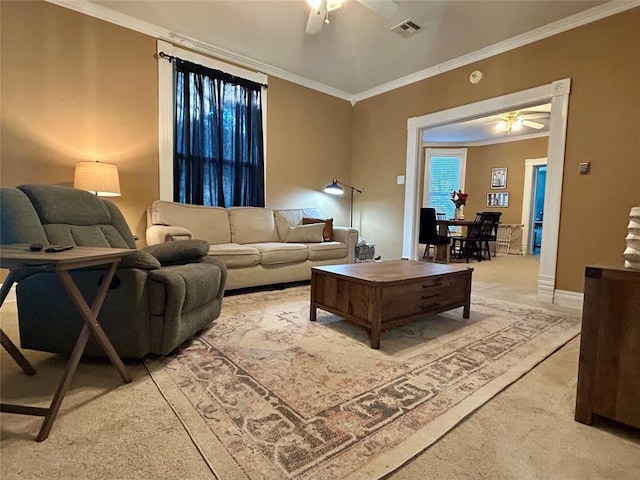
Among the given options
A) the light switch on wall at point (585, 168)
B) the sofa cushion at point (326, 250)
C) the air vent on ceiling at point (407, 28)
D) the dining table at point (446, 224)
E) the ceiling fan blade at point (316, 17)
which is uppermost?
the air vent on ceiling at point (407, 28)

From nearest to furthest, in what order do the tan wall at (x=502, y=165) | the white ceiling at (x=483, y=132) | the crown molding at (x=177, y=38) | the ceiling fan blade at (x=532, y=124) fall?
1. the crown molding at (x=177, y=38)
2. the ceiling fan blade at (x=532, y=124)
3. the white ceiling at (x=483, y=132)
4. the tan wall at (x=502, y=165)

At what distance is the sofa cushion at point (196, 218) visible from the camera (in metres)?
3.28

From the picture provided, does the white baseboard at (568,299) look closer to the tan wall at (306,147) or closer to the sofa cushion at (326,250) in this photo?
the sofa cushion at (326,250)

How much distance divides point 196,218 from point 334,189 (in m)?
2.16

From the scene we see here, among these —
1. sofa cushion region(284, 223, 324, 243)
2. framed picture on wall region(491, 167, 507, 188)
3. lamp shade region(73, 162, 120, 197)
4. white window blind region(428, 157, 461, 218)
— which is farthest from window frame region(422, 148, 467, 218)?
lamp shade region(73, 162, 120, 197)

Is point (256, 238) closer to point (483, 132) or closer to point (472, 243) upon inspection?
point (472, 243)

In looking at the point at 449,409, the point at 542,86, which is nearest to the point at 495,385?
the point at 449,409

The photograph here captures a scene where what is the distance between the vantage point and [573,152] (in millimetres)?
3102

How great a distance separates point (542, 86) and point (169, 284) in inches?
153

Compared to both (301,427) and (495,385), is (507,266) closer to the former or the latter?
(495,385)

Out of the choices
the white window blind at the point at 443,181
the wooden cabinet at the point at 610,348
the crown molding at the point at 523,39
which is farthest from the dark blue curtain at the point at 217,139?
the white window blind at the point at 443,181

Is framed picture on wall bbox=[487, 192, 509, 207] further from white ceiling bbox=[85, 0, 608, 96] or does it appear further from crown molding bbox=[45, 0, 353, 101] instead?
crown molding bbox=[45, 0, 353, 101]

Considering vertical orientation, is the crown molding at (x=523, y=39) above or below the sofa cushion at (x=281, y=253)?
above

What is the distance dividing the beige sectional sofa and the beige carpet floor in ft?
5.12
